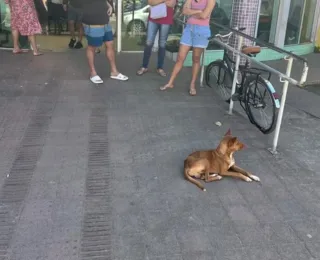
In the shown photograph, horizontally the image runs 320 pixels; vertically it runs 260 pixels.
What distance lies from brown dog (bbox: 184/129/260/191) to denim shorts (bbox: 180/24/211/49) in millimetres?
2073

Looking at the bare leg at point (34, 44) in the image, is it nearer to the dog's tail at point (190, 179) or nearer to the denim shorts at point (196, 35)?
the denim shorts at point (196, 35)

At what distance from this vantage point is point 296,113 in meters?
5.26

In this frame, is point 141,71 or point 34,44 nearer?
point 141,71

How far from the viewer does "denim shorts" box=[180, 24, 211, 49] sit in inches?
201

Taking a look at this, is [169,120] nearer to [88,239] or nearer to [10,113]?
[10,113]

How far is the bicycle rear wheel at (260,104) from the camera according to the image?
4215 millimetres

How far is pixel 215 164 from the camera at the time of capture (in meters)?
3.43

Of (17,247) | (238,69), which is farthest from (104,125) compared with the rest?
(17,247)

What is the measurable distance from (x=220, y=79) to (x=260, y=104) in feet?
4.07

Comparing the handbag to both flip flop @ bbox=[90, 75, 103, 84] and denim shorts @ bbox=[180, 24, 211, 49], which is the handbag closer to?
denim shorts @ bbox=[180, 24, 211, 49]

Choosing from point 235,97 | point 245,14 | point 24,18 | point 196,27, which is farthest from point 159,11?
point 24,18

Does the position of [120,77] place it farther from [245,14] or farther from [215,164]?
[215,164]

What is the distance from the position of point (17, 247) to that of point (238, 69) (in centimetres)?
331

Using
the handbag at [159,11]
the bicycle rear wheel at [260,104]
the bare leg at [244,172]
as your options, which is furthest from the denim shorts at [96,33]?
the bare leg at [244,172]
